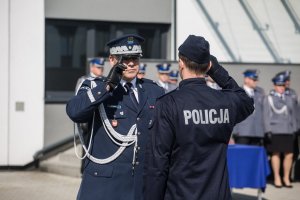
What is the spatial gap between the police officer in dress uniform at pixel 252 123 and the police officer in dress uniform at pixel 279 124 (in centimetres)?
11

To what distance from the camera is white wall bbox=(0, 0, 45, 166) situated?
10.8 meters

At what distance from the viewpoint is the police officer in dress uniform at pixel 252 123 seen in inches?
356

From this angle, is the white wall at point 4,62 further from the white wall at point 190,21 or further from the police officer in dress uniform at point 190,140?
the police officer in dress uniform at point 190,140

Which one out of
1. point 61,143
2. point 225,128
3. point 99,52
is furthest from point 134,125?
point 99,52

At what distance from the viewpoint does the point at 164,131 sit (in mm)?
2865

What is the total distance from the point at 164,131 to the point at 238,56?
9.16 m

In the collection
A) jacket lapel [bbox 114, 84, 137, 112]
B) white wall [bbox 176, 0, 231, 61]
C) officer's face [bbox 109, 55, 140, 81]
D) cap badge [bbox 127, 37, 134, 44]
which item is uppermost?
white wall [bbox 176, 0, 231, 61]

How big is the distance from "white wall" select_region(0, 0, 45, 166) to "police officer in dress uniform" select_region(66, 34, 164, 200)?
24.4 feet

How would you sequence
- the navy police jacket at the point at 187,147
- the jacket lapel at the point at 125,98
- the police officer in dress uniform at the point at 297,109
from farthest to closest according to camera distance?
the police officer in dress uniform at the point at 297,109 → the jacket lapel at the point at 125,98 → the navy police jacket at the point at 187,147

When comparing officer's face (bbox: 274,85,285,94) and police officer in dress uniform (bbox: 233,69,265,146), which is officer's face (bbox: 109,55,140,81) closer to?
police officer in dress uniform (bbox: 233,69,265,146)

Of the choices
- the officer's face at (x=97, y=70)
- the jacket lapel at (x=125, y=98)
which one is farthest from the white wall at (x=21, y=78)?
the jacket lapel at (x=125, y=98)

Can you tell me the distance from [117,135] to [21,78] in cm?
767

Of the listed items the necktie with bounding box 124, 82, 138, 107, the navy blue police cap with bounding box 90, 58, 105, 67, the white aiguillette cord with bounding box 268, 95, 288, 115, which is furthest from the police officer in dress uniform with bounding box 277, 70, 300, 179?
the necktie with bounding box 124, 82, 138, 107

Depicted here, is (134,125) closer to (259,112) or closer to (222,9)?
(259,112)
